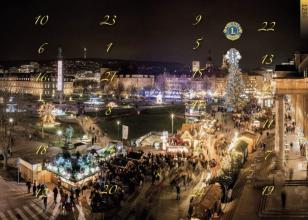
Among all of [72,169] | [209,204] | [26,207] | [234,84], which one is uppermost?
[234,84]

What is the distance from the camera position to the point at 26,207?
15344 millimetres

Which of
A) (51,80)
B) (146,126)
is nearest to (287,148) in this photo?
(146,126)

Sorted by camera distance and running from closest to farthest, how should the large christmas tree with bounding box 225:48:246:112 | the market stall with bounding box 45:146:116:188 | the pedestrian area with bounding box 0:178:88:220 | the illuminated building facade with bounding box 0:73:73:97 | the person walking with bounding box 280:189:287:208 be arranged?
the person walking with bounding box 280:189:287:208
the pedestrian area with bounding box 0:178:88:220
the market stall with bounding box 45:146:116:188
the large christmas tree with bounding box 225:48:246:112
the illuminated building facade with bounding box 0:73:73:97

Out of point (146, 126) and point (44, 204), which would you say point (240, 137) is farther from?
point (146, 126)

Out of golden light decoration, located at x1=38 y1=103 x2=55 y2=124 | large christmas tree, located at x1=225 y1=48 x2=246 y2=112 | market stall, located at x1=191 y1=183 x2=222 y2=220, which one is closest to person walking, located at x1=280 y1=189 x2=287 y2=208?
market stall, located at x1=191 y1=183 x2=222 y2=220

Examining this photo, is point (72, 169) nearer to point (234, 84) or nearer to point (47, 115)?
point (47, 115)

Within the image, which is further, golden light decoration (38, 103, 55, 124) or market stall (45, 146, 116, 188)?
golden light decoration (38, 103, 55, 124)

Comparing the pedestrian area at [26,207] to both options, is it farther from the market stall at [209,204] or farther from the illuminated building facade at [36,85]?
the illuminated building facade at [36,85]

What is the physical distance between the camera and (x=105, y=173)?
19578 mm

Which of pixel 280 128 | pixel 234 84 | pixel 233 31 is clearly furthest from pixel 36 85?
pixel 280 128

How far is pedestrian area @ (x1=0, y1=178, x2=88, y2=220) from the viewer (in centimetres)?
1430

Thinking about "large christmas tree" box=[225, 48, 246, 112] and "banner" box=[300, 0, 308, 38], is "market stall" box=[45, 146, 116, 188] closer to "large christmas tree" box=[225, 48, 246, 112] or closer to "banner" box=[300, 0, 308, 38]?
"banner" box=[300, 0, 308, 38]

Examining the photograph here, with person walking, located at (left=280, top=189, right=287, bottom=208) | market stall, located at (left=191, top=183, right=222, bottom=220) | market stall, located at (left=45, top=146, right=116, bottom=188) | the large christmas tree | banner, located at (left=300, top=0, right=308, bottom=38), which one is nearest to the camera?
market stall, located at (left=191, top=183, right=222, bottom=220)

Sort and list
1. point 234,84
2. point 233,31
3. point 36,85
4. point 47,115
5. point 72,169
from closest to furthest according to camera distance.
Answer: point 72,169
point 233,31
point 47,115
point 234,84
point 36,85
